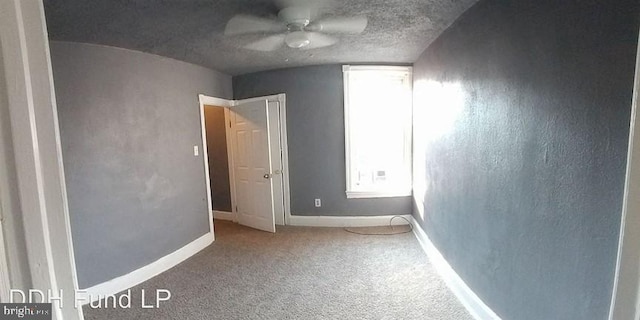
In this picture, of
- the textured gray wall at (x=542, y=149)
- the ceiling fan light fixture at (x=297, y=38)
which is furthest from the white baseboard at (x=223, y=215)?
the textured gray wall at (x=542, y=149)

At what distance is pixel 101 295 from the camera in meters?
2.21

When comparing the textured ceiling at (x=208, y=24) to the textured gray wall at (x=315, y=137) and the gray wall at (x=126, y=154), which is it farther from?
the textured gray wall at (x=315, y=137)

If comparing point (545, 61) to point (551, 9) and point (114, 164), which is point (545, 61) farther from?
point (114, 164)

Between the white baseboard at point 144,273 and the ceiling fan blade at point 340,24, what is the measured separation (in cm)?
268

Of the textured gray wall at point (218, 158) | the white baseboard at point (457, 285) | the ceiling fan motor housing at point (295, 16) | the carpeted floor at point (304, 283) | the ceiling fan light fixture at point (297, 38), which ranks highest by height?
the ceiling fan motor housing at point (295, 16)

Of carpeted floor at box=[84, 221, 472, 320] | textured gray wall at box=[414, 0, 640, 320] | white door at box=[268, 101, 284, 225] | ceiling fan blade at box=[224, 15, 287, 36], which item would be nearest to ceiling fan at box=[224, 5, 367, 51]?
ceiling fan blade at box=[224, 15, 287, 36]

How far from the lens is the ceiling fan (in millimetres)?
1826

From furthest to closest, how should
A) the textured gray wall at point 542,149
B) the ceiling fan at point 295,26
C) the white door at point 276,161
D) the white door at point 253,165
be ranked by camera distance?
the white door at point 276,161 → the white door at point 253,165 → the ceiling fan at point 295,26 → the textured gray wall at point 542,149

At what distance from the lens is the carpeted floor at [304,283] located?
1966 mm

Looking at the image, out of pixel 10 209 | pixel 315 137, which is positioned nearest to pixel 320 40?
pixel 315 137

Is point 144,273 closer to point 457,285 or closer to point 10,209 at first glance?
point 10,209

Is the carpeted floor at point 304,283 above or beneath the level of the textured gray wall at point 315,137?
beneath

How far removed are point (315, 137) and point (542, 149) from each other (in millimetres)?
2670

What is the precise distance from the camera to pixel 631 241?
0.43 metres
